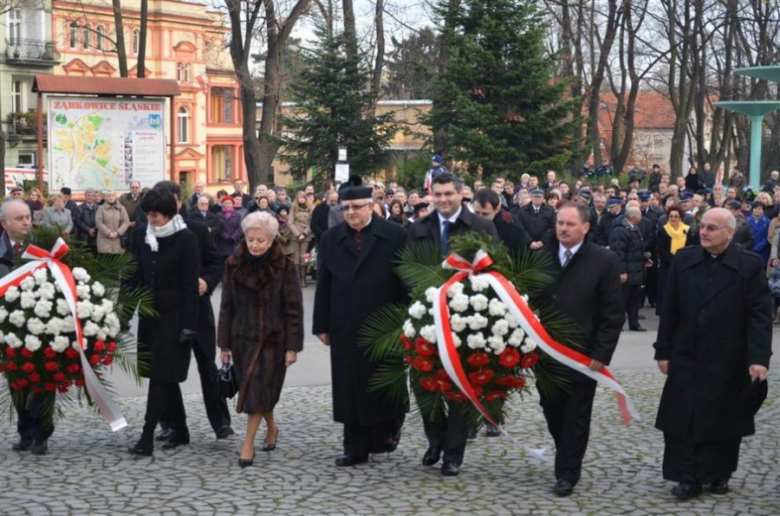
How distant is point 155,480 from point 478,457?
7.35ft

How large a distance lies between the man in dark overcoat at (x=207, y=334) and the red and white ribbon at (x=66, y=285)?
58 cm

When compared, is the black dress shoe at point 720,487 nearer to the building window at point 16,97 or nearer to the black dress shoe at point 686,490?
the black dress shoe at point 686,490

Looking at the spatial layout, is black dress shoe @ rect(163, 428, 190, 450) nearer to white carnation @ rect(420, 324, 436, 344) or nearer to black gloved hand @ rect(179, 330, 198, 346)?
black gloved hand @ rect(179, 330, 198, 346)

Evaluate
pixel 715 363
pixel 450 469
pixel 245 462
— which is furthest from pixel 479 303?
pixel 245 462

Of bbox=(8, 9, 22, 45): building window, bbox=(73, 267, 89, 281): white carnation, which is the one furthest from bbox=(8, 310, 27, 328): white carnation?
bbox=(8, 9, 22, 45): building window

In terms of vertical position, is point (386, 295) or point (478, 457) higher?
point (386, 295)

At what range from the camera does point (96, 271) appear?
340 inches

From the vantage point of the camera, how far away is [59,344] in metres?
8.12

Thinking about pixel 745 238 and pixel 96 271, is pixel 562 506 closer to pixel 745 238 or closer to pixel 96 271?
pixel 96 271

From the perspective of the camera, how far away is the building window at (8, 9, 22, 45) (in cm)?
6041

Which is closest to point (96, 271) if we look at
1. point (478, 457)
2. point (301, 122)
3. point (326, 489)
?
point (326, 489)

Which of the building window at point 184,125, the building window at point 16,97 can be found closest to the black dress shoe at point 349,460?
the building window at point 16,97

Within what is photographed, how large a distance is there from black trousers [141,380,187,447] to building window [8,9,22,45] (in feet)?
182

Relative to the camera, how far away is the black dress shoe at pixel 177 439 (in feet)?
28.8
